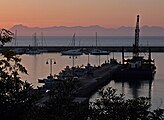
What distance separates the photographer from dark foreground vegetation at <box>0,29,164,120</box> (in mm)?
5004

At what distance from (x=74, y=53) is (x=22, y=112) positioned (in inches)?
2496

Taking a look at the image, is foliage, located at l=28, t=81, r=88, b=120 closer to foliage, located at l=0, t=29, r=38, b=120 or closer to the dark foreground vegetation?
the dark foreground vegetation

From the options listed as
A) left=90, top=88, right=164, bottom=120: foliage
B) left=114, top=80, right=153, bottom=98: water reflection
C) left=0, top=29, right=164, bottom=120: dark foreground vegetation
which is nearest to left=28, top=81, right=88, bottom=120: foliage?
left=0, top=29, right=164, bottom=120: dark foreground vegetation

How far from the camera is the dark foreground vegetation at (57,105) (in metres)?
5.00

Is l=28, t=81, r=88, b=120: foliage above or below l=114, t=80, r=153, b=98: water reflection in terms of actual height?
above

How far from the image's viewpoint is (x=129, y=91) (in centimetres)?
2909

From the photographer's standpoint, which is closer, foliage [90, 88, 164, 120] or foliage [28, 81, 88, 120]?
foliage [90, 88, 164, 120]

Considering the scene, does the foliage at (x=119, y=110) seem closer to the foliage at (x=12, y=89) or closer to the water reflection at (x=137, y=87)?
the foliage at (x=12, y=89)

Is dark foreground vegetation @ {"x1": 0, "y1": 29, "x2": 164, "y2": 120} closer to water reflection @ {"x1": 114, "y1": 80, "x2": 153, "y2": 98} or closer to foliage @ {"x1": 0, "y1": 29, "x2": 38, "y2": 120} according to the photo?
foliage @ {"x1": 0, "y1": 29, "x2": 38, "y2": 120}

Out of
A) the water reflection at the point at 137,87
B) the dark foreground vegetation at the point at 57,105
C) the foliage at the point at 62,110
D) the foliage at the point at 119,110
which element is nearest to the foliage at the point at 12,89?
the dark foreground vegetation at the point at 57,105

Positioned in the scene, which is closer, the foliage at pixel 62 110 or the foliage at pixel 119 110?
the foliage at pixel 119 110

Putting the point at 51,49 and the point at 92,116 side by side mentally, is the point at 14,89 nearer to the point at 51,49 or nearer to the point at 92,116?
the point at 92,116

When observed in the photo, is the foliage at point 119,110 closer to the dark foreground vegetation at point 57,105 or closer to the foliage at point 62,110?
the dark foreground vegetation at point 57,105

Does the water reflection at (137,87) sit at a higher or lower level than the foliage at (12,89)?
lower
